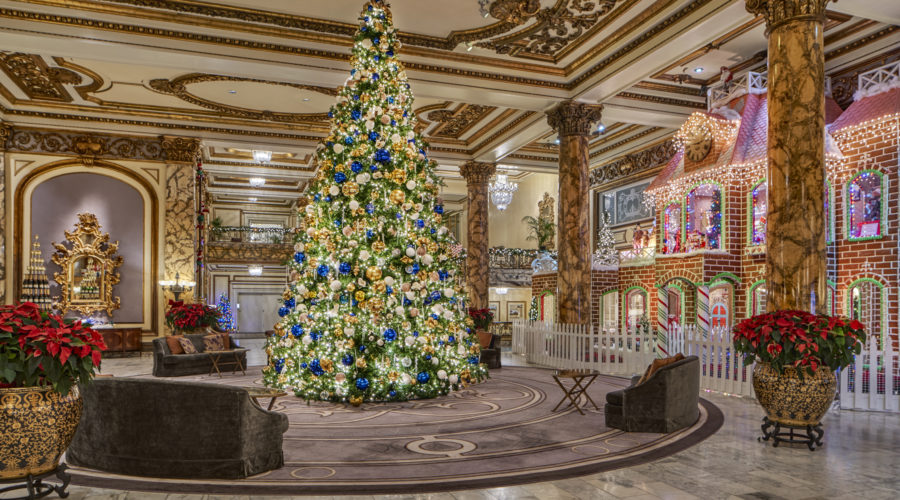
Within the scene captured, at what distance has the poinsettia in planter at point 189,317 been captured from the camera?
13.4 meters

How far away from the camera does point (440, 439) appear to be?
5.90 metres

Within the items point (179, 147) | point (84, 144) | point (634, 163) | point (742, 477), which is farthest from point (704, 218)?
point (84, 144)

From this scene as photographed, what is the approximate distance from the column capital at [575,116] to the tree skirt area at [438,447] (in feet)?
18.8

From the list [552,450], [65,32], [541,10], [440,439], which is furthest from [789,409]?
[65,32]

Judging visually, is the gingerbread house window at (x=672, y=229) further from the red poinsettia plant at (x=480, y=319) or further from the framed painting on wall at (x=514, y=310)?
the framed painting on wall at (x=514, y=310)

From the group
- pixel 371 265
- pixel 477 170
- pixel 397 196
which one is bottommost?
pixel 371 265

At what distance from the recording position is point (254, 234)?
78.9ft

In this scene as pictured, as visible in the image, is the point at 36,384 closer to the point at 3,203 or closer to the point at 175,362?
the point at 175,362

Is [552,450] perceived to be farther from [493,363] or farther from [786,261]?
[493,363]

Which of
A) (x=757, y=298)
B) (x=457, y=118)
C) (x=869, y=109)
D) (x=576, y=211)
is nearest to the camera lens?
(x=869, y=109)

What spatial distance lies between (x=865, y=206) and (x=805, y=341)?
615 centimetres

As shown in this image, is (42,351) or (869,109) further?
(869,109)

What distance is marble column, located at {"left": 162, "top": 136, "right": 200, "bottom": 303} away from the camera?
583 inches

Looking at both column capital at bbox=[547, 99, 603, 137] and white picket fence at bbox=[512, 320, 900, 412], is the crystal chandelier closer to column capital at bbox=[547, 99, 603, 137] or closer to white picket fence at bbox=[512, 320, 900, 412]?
white picket fence at bbox=[512, 320, 900, 412]
